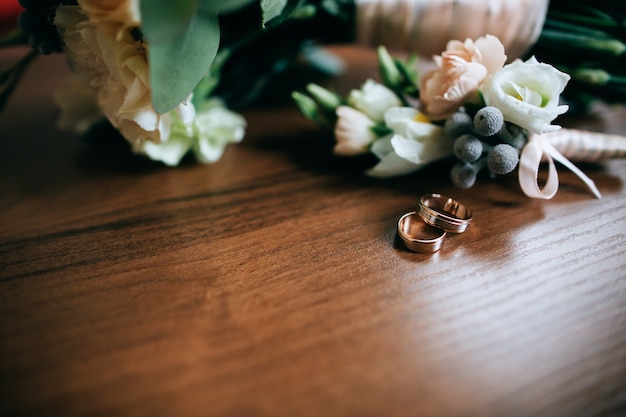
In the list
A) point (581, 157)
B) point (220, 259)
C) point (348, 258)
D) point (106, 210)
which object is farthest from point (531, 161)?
point (106, 210)

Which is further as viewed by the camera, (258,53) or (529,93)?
(258,53)

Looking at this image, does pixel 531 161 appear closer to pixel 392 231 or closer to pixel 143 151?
pixel 392 231

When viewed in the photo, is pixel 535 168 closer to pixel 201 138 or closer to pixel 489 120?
pixel 489 120

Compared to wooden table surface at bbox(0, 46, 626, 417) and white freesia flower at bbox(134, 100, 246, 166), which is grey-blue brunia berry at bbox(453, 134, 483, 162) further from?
white freesia flower at bbox(134, 100, 246, 166)

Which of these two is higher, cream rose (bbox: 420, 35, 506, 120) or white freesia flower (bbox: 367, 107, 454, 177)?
cream rose (bbox: 420, 35, 506, 120)

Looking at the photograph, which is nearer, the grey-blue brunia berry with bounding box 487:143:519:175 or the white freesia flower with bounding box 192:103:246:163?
the grey-blue brunia berry with bounding box 487:143:519:175

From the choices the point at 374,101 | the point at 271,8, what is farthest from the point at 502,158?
the point at 271,8

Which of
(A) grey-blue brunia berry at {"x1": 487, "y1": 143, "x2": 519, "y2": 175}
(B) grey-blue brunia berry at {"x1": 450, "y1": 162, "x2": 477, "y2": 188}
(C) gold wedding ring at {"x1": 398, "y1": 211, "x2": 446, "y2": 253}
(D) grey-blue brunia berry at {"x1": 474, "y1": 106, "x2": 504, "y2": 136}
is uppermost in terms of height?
(D) grey-blue brunia berry at {"x1": 474, "y1": 106, "x2": 504, "y2": 136}

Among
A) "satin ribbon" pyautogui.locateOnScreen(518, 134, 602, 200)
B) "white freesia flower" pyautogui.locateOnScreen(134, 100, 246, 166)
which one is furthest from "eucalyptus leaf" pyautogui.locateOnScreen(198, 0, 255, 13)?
"satin ribbon" pyautogui.locateOnScreen(518, 134, 602, 200)
